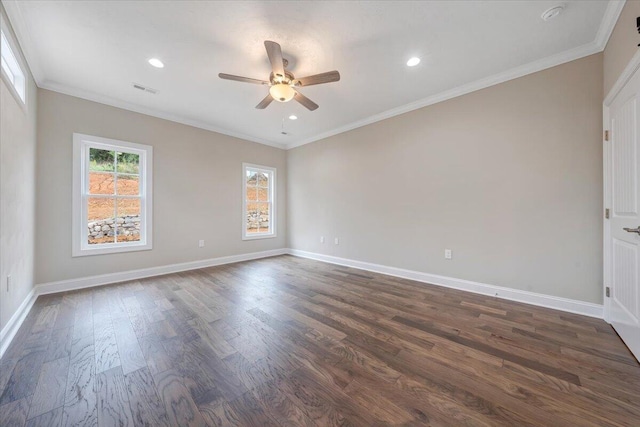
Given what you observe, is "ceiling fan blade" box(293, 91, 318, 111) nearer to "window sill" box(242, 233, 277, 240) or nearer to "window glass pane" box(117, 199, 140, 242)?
"window glass pane" box(117, 199, 140, 242)

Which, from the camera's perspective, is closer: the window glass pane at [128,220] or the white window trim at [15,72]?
the white window trim at [15,72]

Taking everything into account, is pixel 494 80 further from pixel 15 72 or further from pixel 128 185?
pixel 128 185

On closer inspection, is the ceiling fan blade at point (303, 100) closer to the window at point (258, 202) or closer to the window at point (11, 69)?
the window at point (11, 69)

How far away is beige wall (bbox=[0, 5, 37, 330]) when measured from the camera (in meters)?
1.91

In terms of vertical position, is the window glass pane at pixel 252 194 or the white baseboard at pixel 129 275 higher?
the window glass pane at pixel 252 194

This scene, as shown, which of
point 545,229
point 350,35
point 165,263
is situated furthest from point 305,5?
point 165,263

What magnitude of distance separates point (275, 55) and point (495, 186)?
2934 millimetres

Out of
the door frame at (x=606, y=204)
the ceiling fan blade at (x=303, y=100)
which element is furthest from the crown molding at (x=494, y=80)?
the ceiling fan blade at (x=303, y=100)

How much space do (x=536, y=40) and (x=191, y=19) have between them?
3261 mm

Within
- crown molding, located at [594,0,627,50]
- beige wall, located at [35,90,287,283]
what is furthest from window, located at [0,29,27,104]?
crown molding, located at [594,0,627,50]

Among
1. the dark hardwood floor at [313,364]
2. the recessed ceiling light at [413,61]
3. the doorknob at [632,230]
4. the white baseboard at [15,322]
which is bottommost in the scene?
the dark hardwood floor at [313,364]

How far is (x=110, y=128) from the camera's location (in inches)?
141

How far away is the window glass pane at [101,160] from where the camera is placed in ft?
11.5

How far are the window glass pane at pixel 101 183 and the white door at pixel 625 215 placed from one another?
5.86m
